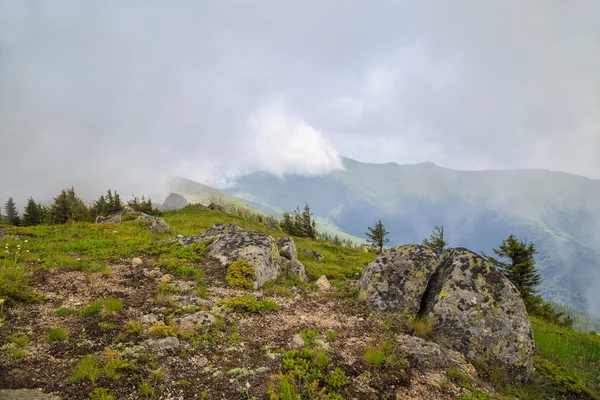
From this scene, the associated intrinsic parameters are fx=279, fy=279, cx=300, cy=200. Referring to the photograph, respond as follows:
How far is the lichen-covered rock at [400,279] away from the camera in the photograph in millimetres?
12989

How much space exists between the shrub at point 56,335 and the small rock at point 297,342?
283 inches

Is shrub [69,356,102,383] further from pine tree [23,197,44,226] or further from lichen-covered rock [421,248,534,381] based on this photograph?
pine tree [23,197,44,226]

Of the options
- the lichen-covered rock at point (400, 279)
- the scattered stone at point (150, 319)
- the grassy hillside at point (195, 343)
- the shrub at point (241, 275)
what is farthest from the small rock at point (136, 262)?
the lichen-covered rock at point (400, 279)

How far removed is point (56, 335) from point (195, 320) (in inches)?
161

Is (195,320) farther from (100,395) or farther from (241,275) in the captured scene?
(241,275)

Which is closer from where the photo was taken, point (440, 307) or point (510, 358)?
point (510, 358)

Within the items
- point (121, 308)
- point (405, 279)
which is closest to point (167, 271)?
point (121, 308)

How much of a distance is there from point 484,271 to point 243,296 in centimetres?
1102

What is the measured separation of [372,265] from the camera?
1503 centimetres

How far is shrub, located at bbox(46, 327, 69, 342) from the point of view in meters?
8.57

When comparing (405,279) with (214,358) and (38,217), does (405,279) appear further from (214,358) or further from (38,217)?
(38,217)

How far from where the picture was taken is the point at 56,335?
8617 millimetres

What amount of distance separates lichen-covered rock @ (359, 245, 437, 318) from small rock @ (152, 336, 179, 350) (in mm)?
8761

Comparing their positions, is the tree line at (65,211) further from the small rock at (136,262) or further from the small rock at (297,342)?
the small rock at (297,342)
